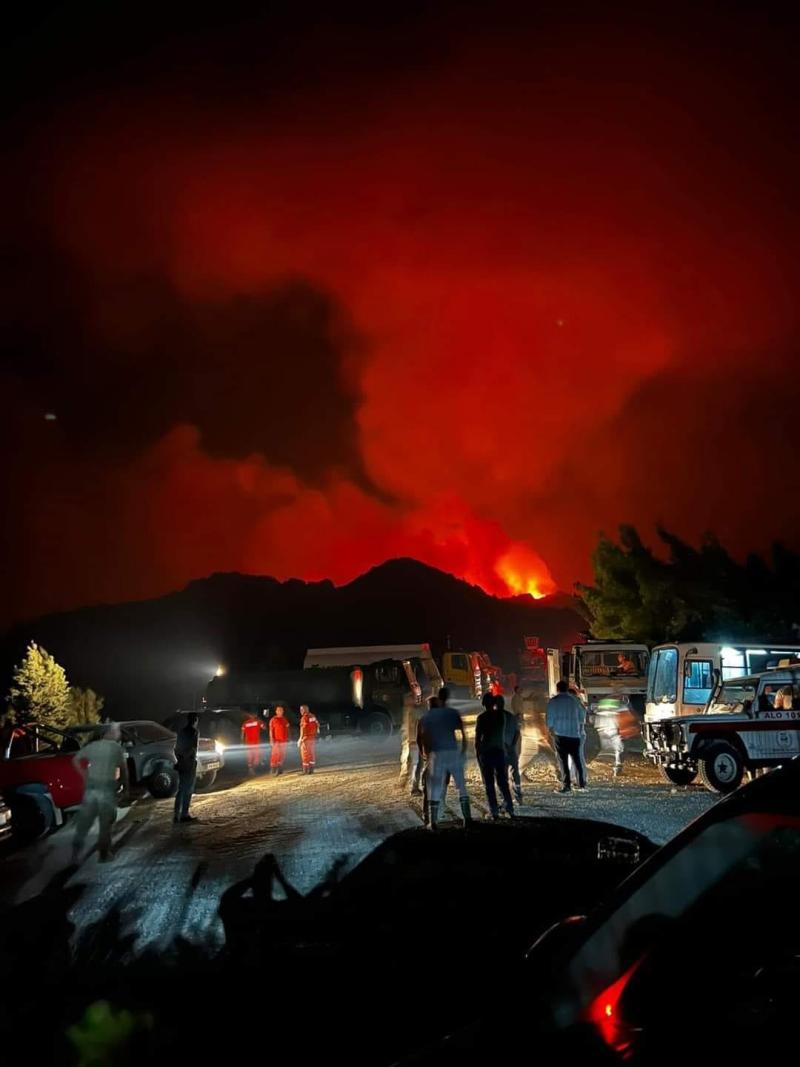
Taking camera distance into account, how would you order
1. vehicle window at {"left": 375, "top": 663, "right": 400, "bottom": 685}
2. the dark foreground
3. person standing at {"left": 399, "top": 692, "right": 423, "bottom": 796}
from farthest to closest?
vehicle window at {"left": 375, "top": 663, "right": 400, "bottom": 685} < person standing at {"left": 399, "top": 692, "right": 423, "bottom": 796} < the dark foreground

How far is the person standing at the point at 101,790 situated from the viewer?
10648 millimetres

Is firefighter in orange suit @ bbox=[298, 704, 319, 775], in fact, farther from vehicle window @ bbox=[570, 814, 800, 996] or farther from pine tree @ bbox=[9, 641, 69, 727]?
pine tree @ bbox=[9, 641, 69, 727]

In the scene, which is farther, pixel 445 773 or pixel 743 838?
pixel 445 773

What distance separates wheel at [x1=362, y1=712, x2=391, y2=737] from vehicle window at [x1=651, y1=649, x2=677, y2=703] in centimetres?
1108

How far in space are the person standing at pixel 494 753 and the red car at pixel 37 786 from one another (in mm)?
6249

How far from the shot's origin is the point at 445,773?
1128 cm

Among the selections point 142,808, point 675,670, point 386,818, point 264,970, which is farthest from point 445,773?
point 675,670

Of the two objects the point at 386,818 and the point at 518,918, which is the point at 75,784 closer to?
the point at 386,818

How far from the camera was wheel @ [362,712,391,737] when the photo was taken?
31594mm

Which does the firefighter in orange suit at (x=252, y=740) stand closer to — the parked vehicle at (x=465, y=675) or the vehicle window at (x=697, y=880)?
the vehicle window at (x=697, y=880)

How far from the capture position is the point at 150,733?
699 inches

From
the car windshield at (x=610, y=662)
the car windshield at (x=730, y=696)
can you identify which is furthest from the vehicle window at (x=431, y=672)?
the car windshield at (x=730, y=696)

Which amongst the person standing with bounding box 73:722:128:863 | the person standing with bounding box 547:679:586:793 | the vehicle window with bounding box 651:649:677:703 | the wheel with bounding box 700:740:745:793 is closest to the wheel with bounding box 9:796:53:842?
the person standing with bounding box 73:722:128:863

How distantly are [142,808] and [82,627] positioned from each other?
191 meters
